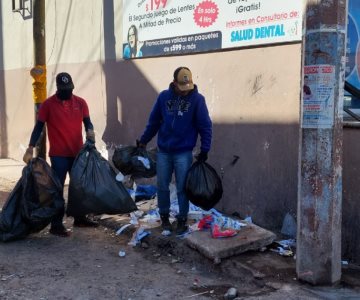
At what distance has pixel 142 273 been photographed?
4.71 metres

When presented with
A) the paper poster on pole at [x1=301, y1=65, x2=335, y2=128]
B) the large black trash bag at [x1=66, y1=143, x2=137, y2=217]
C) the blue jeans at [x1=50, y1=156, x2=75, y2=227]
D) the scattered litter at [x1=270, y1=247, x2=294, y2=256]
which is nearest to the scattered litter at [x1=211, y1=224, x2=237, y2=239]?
the scattered litter at [x1=270, y1=247, x2=294, y2=256]

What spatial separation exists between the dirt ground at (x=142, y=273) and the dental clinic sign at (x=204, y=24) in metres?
2.15

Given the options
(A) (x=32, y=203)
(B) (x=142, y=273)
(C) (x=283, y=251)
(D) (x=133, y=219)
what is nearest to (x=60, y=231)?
(A) (x=32, y=203)

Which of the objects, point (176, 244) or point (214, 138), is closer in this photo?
point (176, 244)

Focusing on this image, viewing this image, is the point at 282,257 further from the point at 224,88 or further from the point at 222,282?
the point at 224,88

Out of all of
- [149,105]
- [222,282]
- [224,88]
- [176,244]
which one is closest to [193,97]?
[224,88]

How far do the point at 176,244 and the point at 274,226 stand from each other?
1.05 meters

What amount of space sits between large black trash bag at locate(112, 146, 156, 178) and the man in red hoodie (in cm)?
40

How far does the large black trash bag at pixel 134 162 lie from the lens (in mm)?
5648

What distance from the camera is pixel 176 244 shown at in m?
5.18

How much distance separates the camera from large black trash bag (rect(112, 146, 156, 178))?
5.65 meters

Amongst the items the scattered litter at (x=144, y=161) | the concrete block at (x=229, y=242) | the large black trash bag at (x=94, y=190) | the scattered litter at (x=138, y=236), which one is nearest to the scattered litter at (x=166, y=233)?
the scattered litter at (x=138, y=236)

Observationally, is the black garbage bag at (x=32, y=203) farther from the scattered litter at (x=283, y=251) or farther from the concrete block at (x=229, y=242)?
the scattered litter at (x=283, y=251)

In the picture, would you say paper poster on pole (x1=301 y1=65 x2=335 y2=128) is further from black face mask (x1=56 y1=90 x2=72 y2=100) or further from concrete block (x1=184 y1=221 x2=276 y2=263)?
black face mask (x1=56 y1=90 x2=72 y2=100)
